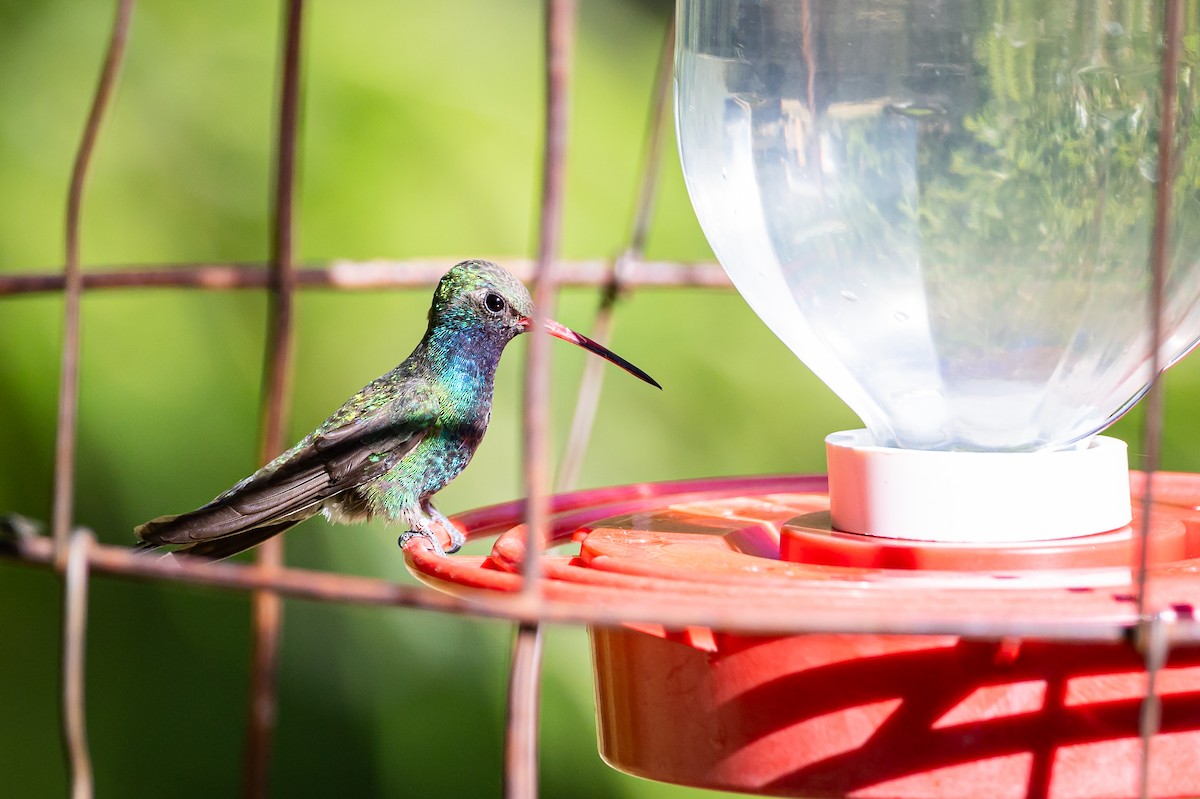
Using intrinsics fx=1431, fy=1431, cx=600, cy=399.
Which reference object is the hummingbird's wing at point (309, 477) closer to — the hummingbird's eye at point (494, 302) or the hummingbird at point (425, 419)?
the hummingbird at point (425, 419)

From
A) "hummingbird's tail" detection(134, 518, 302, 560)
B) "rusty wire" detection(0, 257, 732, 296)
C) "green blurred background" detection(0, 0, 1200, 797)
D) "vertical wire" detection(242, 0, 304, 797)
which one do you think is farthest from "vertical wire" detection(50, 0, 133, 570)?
"green blurred background" detection(0, 0, 1200, 797)

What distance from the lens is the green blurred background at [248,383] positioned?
101 inches

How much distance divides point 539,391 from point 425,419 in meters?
1.35

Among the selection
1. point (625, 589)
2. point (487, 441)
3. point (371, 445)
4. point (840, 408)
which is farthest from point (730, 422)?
point (625, 589)

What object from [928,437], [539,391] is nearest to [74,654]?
[539,391]

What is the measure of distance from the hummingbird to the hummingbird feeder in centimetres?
46

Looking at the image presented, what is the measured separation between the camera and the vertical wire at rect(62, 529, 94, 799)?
918 mm

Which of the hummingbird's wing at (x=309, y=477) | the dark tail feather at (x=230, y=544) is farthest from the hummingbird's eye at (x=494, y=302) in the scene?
the dark tail feather at (x=230, y=544)

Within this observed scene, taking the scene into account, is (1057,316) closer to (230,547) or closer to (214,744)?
(230,547)

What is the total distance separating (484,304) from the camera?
2.18m

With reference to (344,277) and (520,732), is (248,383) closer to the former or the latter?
(344,277)

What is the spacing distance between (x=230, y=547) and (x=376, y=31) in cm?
125

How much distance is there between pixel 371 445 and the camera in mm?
2107

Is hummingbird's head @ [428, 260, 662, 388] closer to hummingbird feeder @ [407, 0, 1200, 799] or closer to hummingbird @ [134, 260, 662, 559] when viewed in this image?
hummingbird @ [134, 260, 662, 559]
